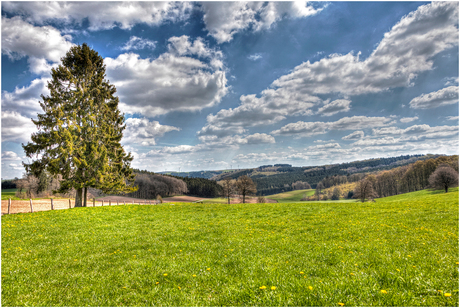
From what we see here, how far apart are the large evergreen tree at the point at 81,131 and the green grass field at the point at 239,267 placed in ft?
44.9

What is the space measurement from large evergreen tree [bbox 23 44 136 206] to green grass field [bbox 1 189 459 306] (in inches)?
539

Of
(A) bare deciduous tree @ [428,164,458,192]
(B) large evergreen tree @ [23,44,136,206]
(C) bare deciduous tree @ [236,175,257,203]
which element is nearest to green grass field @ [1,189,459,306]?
(B) large evergreen tree @ [23,44,136,206]

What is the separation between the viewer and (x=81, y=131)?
1062 inches

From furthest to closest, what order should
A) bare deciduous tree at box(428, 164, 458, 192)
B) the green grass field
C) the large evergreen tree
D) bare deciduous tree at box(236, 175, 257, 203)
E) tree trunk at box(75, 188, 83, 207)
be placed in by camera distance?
bare deciduous tree at box(428, 164, 458, 192) < bare deciduous tree at box(236, 175, 257, 203) < tree trunk at box(75, 188, 83, 207) < the large evergreen tree < the green grass field

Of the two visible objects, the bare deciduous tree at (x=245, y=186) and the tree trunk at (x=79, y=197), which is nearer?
the tree trunk at (x=79, y=197)

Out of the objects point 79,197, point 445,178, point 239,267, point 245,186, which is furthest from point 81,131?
point 445,178

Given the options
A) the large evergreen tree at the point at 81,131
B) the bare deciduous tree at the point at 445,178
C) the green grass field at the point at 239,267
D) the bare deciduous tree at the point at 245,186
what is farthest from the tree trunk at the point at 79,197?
the bare deciduous tree at the point at 445,178

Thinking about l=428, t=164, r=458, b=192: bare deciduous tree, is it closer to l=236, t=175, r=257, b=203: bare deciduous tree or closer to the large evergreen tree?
l=236, t=175, r=257, b=203: bare deciduous tree

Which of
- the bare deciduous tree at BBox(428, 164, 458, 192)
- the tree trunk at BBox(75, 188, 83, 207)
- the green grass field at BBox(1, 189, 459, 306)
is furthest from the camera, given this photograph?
the bare deciduous tree at BBox(428, 164, 458, 192)

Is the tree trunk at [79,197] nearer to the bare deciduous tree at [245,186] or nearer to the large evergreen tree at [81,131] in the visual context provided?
the large evergreen tree at [81,131]

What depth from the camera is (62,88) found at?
27125 mm

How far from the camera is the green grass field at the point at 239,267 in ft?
17.5

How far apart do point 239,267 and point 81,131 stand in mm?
27890

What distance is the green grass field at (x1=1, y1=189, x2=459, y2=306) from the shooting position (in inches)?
210
